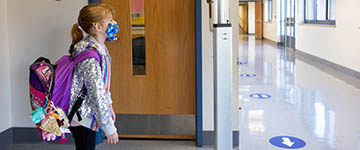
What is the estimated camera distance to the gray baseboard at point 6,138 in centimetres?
377

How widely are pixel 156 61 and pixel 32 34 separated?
133cm

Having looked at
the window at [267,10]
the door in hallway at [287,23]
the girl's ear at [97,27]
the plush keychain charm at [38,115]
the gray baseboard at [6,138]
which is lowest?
the gray baseboard at [6,138]

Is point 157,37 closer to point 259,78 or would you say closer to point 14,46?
point 14,46

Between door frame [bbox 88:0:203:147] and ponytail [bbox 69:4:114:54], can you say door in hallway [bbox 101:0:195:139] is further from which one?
ponytail [bbox 69:4:114:54]

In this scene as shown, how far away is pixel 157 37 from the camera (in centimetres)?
382

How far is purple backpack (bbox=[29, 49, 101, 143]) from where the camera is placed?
1.98 m

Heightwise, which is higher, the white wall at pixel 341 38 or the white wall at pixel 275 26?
the white wall at pixel 275 26

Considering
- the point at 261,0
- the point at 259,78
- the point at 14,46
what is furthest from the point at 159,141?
the point at 261,0

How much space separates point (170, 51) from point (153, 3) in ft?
1.73

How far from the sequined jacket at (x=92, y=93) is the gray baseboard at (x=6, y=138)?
216 cm

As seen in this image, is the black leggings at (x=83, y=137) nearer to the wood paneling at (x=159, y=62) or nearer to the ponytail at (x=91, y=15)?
the ponytail at (x=91, y=15)

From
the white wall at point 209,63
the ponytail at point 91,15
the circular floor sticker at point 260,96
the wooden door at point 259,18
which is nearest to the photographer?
the ponytail at point 91,15

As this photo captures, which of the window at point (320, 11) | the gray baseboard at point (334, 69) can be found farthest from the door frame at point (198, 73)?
the window at point (320, 11)

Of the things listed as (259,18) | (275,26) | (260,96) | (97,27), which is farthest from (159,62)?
(259,18)
